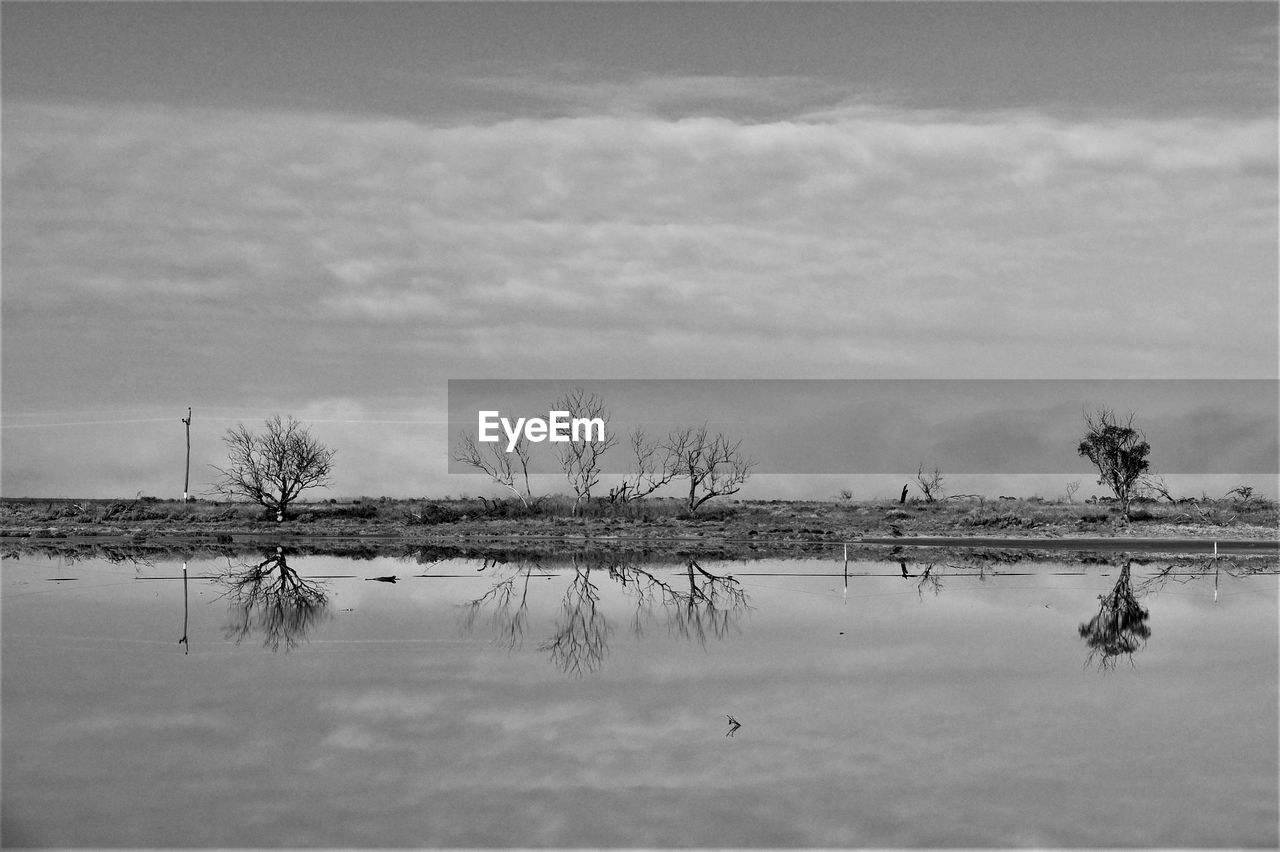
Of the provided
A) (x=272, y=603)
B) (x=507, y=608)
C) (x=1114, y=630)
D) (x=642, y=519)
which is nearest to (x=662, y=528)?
(x=642, y=519)

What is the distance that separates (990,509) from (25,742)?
174ft

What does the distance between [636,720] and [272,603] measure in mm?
13564

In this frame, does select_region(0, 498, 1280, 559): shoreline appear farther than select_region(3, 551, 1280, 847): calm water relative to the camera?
Yes

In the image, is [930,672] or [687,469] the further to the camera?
[687,469]

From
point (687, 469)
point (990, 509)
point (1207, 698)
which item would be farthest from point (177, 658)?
point (990, 509)

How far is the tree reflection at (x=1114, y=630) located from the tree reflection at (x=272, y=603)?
495 inches

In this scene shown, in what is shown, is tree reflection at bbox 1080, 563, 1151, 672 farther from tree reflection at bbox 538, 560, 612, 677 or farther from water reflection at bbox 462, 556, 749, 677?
tree reflection at bbox 538, 560, 612, 677

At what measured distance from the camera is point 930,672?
18.3m

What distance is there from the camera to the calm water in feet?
35.8

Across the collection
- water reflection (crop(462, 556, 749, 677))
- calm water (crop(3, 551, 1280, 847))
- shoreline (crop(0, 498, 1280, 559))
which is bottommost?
calm water (crop(3, 551, 1280, 847))

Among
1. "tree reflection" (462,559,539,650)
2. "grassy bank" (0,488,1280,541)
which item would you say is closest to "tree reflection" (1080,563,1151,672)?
"tree reflection" (462,559,539,650)

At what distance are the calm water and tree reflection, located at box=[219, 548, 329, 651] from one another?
18 centimetres

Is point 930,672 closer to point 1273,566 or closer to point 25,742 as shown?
point 25,742

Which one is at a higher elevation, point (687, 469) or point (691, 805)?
point (687, 469)
